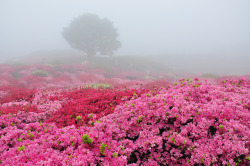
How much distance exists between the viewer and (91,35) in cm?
4919

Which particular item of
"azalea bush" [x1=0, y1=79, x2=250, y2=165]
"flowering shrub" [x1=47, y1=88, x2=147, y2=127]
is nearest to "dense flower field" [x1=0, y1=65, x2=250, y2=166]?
"azalea bush" [x1=0, y1=79, x2=250, y2=165]

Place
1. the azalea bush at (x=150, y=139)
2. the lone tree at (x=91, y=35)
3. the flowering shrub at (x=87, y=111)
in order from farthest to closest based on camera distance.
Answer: the lone tree at (x=91, y=35) < the flowering shrub at (x=87, y=111) < the azalea bush at (x=150, y=139)

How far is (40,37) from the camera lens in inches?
7402

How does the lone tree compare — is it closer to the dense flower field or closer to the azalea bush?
the dense flower field

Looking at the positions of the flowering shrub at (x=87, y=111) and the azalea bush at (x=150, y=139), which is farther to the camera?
the flowering shrub at (x=87, y=111)

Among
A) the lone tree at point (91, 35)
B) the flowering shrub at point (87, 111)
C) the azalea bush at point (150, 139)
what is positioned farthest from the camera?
the lone tree at point (91, 35)

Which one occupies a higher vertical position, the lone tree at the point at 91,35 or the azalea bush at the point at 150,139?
the lone tree at the point at 91,35

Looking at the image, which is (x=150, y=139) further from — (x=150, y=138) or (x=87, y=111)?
(x=87, y=111)

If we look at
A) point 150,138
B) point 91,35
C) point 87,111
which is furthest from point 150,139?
point 91,35

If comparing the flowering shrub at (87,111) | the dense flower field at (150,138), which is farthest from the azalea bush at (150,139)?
the flowering shrub at (87,111)

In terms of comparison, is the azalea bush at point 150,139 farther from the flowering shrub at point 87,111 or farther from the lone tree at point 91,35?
the lone tree at point 91,35

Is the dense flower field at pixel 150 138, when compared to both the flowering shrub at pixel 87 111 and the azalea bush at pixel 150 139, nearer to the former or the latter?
the azalea bush at pixel 150 139

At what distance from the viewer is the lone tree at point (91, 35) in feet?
161

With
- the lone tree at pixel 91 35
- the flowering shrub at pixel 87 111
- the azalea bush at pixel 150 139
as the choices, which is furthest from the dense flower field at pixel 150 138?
the lone tree at pixel 91 35
